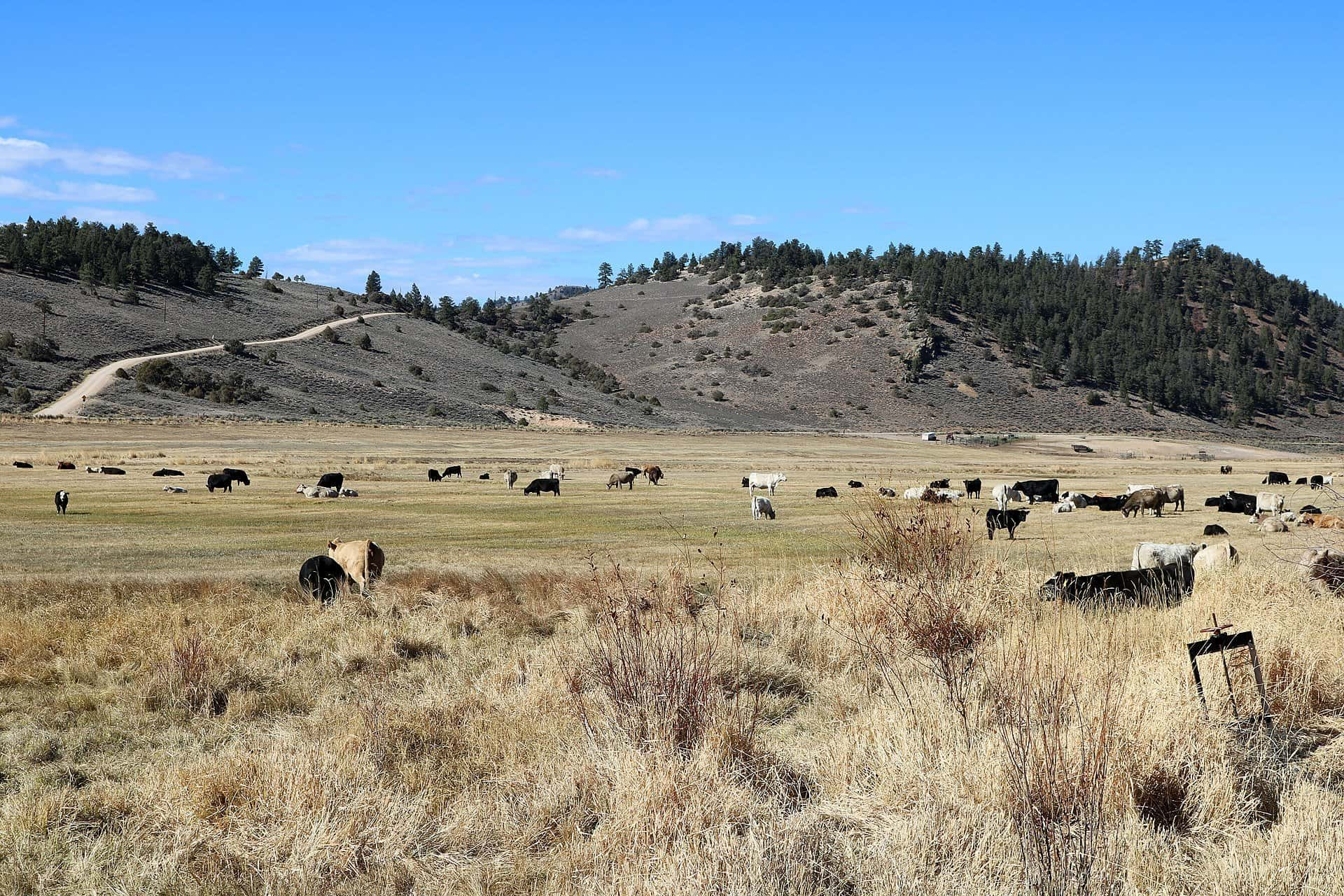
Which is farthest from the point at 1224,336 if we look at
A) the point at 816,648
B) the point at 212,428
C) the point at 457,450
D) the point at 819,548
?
the point at 816,648

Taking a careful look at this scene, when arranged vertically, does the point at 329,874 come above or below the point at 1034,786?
below

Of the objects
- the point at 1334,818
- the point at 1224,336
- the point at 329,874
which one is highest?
the point at 1224,336

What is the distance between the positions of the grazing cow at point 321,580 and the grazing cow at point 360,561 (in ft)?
0.96

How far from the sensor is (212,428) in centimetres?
8888

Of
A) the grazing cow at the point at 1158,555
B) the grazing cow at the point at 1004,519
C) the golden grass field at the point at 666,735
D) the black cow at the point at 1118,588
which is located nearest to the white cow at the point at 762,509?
the grazing cow at the point at 1004,519

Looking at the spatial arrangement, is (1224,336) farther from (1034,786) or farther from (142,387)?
(1034,786)

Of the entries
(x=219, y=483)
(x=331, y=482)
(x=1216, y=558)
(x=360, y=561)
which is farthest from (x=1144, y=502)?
(x=219, y=483)

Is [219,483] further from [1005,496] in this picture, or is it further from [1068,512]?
[1068,512]

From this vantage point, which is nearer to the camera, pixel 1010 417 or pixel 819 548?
pixel 819 548

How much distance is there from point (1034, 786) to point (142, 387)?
354 feet

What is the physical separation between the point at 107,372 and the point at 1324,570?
114370 mm

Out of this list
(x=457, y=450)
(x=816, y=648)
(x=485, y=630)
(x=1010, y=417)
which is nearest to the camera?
(x=816, y=648)

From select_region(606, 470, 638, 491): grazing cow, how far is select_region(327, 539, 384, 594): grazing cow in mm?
30851

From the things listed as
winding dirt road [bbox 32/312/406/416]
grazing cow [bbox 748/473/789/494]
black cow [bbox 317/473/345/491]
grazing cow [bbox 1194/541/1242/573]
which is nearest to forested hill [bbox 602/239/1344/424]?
winding dirt road [bbox 32/312/406/416]
